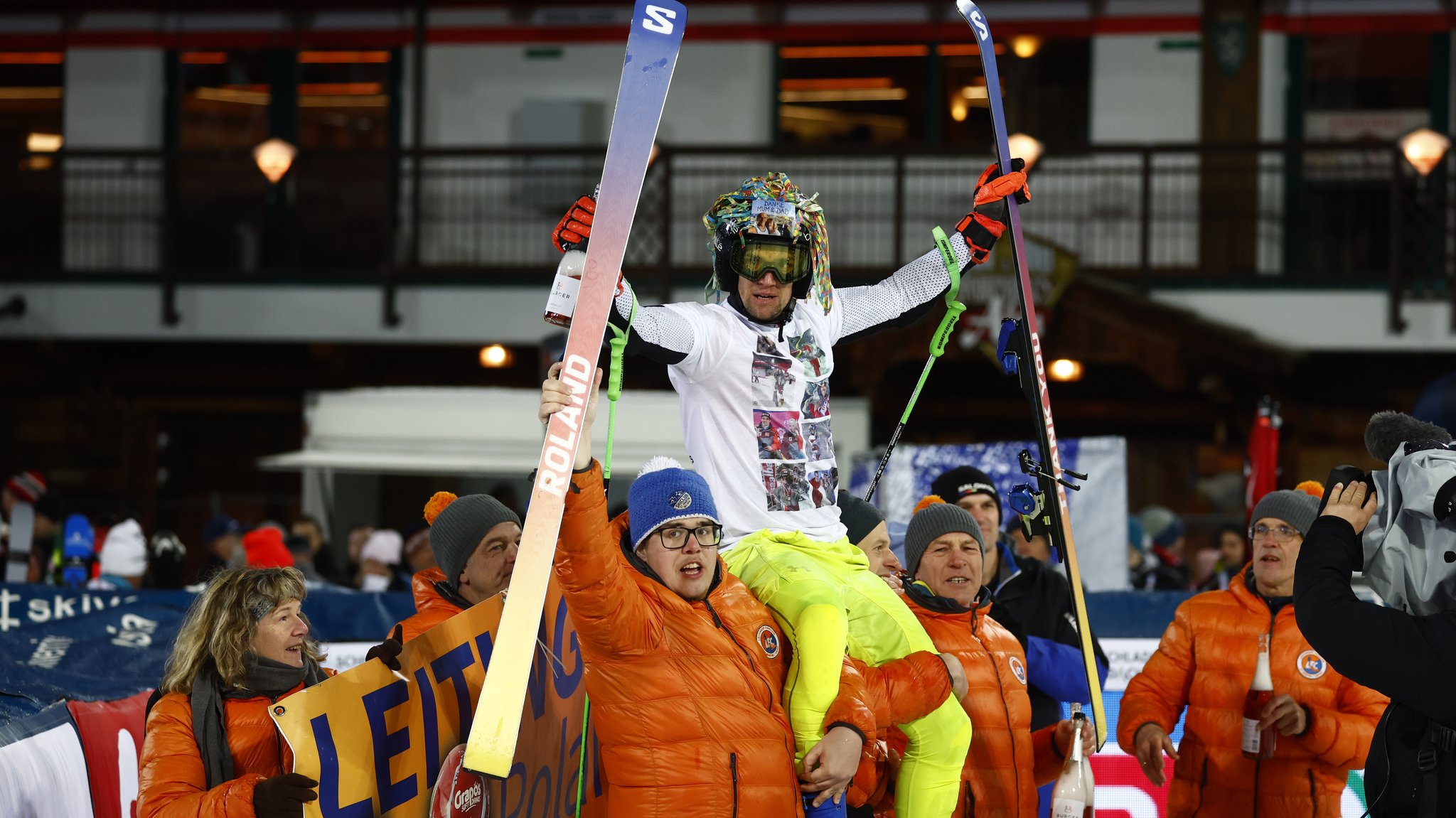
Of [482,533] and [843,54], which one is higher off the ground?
[843,54]

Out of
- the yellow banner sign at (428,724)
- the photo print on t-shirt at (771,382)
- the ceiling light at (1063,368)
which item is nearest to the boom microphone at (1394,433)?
the photo print on t-shirt at (771,382)

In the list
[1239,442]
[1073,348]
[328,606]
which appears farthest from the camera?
[1239,442]

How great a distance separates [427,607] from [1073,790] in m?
1.83

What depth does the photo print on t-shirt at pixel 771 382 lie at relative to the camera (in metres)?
4.18

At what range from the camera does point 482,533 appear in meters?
4.48

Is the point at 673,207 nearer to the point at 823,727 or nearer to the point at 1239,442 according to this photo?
the point at 1239,442

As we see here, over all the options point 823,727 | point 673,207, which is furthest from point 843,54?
point 823,727

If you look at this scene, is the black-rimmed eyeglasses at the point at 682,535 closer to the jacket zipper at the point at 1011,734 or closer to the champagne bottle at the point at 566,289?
the champagne bottle at the point at 566,289

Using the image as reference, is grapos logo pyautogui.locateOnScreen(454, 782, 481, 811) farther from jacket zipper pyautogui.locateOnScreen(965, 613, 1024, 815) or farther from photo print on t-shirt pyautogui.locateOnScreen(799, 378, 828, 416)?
jacket zipper pyautogui.locateOnScreen(965, 613, 1024, 815)

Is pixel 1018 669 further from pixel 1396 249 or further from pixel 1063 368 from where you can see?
pixel 1396 249

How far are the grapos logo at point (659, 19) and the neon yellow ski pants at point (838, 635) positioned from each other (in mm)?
1249

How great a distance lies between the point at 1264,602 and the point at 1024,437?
11.0 m

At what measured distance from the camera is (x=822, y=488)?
13.9ft

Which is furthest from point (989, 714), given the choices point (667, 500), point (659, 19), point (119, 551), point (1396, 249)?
point (1396, 249)
